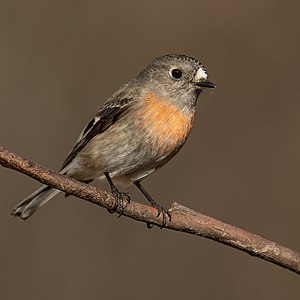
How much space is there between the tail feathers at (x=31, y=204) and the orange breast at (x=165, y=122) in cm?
97

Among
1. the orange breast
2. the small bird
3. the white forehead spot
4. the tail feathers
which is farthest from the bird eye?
the tail feathers

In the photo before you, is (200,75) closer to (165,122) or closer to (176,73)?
(176,73)

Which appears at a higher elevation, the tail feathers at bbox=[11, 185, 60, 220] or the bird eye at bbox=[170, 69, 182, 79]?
the bird eye at bbox=[170, 69, 182, 79]

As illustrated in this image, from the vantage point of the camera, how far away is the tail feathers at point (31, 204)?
504cm

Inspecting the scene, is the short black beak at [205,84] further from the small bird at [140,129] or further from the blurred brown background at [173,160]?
the blurred brown background at [173,160]

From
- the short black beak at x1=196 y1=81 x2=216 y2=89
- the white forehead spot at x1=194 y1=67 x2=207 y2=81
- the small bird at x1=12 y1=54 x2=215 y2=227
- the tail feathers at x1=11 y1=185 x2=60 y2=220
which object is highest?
the white forehead spot at x1=194 y1=67 x2=207 y2=81

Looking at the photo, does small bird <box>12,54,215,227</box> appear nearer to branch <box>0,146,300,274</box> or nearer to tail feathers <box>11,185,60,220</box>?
tail feathers <box>11,185,60,220</box>

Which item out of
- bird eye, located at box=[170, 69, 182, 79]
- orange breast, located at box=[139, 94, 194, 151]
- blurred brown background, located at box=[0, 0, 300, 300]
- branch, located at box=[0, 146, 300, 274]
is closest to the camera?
branch, located at box=[0, 146, 300, 274]

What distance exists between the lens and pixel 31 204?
5078mm

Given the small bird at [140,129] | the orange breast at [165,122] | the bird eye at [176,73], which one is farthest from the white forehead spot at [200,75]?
the orange breast at [165,122]

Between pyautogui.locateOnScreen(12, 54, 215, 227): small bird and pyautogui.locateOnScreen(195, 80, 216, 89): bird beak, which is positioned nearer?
pyautogui.locateOnScreen(12, 54, 215, 227): small bird

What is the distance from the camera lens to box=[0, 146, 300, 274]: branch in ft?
11.3

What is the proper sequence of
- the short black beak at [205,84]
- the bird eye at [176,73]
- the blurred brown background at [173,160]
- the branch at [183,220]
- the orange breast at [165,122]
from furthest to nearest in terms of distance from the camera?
the blurred brown background at [173,160] < the bird eye at [176,73] < the short black beak at [205,84] < the orange breast at [165,122] < the branch at [183,220]

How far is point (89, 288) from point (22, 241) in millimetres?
673
